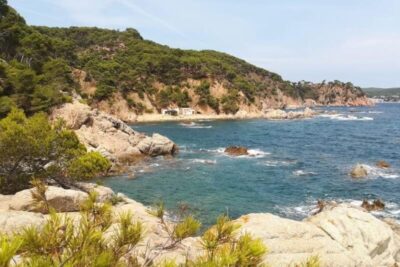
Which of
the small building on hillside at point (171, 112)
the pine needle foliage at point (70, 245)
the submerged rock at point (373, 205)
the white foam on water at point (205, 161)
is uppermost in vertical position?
the pine needle foliage at point (70, 245)

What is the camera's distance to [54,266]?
504cm

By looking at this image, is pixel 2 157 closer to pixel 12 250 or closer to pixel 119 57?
pixel 12 250

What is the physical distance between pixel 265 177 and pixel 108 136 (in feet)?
75.8

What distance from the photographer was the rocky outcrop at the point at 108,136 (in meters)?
51.0

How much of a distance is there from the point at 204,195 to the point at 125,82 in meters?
81.7

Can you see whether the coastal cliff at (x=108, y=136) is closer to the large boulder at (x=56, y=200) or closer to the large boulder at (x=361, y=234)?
the large boulder at (x=56, y=200)

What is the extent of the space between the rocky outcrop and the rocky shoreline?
3187cm

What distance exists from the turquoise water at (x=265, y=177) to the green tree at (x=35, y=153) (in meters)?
8.80

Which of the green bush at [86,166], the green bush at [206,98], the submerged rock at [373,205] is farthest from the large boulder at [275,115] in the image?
the green bush at [86,166]

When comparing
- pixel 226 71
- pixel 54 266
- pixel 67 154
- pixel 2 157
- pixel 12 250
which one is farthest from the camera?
pixel 226 71

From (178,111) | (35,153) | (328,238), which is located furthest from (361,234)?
(178,111)

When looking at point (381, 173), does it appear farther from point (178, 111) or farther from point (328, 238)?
point (178, 111)

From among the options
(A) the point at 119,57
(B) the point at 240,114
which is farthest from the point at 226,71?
(A) the point at 119,57

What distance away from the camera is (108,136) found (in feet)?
174
